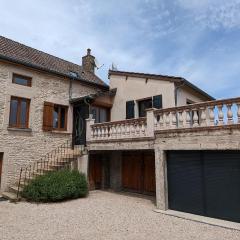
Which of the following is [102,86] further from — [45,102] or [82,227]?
[82,227]

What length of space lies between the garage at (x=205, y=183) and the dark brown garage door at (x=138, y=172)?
10.3ft

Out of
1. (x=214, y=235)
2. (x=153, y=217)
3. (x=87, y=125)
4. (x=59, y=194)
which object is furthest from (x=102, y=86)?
(x=214, y=235)

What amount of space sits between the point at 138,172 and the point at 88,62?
9.72 m

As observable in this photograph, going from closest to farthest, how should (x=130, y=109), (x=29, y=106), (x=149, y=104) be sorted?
1. (x=29, y=106)
2. (x=149, y=104)
3. (x=130, y=109)

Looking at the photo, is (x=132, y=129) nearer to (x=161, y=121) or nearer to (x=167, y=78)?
(x=161, y=121)

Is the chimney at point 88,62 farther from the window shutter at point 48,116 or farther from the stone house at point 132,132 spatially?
the window shutter at point 48,116

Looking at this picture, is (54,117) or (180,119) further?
(54,117)

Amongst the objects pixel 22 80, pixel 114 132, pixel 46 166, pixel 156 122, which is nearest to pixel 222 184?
pixel 156 122

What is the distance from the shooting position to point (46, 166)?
11.3m

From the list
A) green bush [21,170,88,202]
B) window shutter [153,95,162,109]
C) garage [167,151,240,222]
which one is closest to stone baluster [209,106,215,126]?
garage [167,151,240,222]

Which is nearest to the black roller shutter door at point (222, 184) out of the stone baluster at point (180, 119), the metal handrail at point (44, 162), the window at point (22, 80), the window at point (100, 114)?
the stone baluster at point (180, 119)

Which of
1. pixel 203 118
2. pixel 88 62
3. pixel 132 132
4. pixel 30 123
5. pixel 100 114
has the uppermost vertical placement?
pixel 88 62

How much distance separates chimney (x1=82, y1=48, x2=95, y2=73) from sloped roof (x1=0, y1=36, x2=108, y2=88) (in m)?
1.58

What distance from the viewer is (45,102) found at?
40.3 ft
